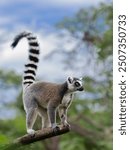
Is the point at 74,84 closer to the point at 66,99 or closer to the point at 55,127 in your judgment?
the point at 66,99

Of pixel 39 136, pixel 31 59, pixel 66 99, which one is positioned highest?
pixel 31 59

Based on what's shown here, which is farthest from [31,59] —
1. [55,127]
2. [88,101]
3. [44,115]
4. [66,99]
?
[88,101]

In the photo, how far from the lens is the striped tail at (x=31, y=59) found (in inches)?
141

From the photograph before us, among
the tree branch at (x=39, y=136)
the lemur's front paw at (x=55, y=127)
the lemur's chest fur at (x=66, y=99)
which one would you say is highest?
the lemur's chest fur at (x=66, y=99)

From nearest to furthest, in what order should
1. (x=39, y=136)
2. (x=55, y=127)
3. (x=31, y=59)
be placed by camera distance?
(x=39, y=136)
(x=55, y=127)
(x=31, y=59)

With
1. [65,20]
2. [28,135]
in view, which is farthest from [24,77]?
[65,20]

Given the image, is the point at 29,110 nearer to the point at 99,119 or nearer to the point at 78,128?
the point at 78,128

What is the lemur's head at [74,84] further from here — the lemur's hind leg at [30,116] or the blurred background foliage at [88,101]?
the blurred background foliage at [88,101]

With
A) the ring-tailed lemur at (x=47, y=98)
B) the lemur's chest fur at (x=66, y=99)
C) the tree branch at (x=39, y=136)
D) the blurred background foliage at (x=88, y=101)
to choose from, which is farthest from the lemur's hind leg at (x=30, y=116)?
the blurred background foliage at (x=88, y=101)

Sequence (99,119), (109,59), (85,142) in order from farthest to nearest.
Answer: (99,119) → (85,142) → (109,59)

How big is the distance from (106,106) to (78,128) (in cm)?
90

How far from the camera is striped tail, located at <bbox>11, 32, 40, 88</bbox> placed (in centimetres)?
357

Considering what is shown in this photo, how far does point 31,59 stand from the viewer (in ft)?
12.7

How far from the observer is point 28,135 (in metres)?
2.97
